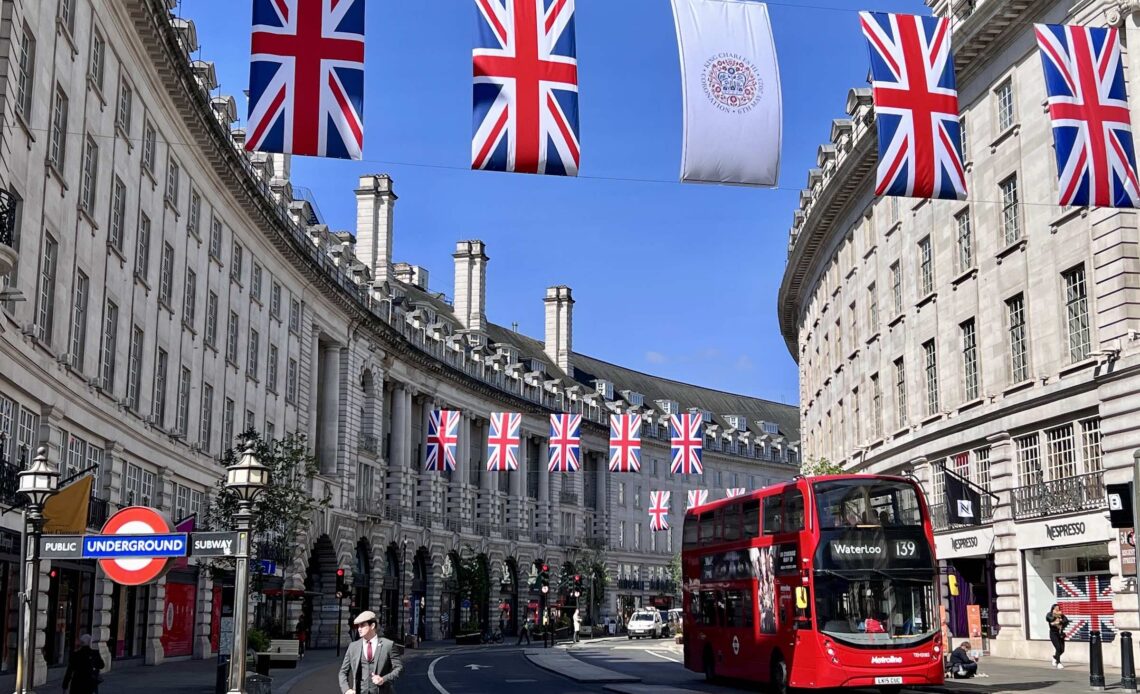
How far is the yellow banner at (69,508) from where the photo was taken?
964 inches

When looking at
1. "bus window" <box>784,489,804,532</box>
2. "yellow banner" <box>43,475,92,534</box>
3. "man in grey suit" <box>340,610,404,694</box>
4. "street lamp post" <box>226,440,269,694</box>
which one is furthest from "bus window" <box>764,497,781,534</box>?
"man in grey suit" <box>340,610,404,694</box>

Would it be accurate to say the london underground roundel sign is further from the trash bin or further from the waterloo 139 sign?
the trash bin

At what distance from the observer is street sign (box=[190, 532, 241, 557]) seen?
54.1 feet

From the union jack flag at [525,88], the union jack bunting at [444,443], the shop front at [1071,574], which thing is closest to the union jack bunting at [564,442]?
the union jack bunting at [444,443]

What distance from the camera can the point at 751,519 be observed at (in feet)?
95.4

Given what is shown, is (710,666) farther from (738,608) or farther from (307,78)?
(307,78)

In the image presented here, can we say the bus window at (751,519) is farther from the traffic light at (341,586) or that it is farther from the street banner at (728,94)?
the traffic light at (341,586)

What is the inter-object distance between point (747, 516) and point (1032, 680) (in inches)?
282

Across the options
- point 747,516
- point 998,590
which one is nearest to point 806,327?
point 998,590

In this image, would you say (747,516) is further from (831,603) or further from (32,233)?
(32,233)

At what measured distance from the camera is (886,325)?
47625mm

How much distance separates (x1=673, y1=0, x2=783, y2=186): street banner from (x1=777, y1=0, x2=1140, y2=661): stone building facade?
1185cm

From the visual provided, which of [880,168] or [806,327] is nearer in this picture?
[880,168]

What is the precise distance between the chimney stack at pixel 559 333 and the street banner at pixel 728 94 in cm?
9626
